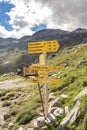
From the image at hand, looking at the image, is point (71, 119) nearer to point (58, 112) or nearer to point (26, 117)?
point (58, 112)

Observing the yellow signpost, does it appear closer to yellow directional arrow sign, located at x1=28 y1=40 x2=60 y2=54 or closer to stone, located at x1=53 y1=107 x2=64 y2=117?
yellow directional arrow sign, located at x1=28 y1=40 x2=60 y2=54

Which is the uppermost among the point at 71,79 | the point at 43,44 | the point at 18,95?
the point at 43,44

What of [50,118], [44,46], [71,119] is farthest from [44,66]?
[71,119]

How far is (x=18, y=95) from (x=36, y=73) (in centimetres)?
1708

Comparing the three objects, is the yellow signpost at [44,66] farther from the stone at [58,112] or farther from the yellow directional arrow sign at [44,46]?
the stone at [58,112]

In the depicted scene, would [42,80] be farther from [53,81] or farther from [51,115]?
[51,115]

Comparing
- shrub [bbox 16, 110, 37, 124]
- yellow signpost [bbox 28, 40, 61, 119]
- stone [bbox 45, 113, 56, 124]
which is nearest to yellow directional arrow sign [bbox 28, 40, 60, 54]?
yellow signpost [bbox 28, 40, 61, 119]

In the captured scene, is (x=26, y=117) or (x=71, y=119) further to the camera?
(x=26, y=117)

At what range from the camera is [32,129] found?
57.6ft

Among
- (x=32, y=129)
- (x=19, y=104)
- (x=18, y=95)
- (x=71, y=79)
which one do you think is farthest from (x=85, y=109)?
(x=18, y=95)

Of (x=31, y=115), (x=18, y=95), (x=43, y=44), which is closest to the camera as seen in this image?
(x=43, y=44)

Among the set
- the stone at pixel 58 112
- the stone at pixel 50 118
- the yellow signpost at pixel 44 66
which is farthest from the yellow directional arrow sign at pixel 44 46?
the stone at pixel 50 118

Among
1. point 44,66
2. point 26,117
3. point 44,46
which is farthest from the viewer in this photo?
point 26,117

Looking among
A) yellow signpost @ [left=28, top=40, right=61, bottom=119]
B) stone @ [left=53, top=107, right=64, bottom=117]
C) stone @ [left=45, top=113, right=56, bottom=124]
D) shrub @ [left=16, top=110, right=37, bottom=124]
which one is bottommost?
shrub @ [left=16, top=110, right=37, bottom=124]
